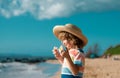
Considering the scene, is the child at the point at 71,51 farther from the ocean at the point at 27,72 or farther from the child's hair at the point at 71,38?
the ocean at the point at 27,72

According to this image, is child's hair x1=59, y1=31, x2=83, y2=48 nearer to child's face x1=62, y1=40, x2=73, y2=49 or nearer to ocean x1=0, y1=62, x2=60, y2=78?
child's face x1=62, y1=40, x2=73, y2=49

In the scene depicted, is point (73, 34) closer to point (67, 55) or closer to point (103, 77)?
point (67, 55)

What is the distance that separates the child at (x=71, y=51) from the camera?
5.42 m

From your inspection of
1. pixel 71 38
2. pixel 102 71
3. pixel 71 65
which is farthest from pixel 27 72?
pixel 71 65

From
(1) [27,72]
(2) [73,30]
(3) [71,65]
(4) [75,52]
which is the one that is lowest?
(3) [71,65]

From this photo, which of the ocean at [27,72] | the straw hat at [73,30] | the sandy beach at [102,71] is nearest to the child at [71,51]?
the straw hat at [73,30]

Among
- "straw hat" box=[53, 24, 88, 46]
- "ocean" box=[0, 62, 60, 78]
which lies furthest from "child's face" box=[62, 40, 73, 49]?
"ocean" box=[0, 62, 60, 78]

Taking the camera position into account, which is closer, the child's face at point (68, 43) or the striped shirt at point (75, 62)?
the striped shirt at point (75, 62)

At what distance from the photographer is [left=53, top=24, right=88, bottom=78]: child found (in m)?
5.42

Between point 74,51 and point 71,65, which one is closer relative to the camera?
point 71,65

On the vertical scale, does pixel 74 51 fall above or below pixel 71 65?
above

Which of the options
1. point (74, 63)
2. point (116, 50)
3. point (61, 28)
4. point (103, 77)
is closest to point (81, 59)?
point (74, 63)

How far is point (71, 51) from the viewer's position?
5.59 metres

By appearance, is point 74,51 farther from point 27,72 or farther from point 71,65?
point 27,72
